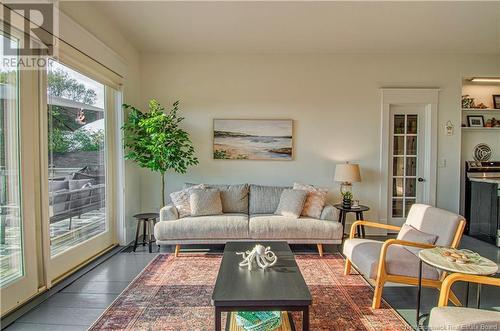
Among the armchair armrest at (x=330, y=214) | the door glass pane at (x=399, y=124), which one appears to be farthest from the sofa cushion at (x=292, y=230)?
the door glass pane at (x=399, y=124)

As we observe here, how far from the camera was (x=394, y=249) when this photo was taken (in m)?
2.70

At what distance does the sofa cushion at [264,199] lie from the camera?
4242 mm

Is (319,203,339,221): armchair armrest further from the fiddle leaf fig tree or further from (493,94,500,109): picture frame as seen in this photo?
(493,94,500,109): picture frame

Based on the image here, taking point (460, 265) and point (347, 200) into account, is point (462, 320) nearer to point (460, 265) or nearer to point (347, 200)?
point (460, 265)

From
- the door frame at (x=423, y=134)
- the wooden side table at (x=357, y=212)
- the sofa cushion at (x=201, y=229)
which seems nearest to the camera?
the sofa cushion at (x=201, y=229)

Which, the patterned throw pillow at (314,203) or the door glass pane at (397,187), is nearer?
the patterned throw pillow at (314,203)

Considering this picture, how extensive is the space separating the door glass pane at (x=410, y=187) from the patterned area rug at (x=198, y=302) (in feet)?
7.21

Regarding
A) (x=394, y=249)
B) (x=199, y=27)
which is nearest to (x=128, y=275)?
(x=394, y=249)

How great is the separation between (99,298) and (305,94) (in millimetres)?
3798

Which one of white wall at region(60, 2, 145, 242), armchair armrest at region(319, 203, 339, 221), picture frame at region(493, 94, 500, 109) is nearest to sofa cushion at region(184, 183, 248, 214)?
armchair armrest at region(319, 203, 339, 221)

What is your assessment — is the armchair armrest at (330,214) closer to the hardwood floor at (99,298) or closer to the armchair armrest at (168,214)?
the hardwood floor at (99,298)

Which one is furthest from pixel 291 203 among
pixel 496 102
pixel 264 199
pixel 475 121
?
pixel 496 102

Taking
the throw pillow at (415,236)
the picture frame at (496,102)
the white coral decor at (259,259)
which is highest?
the picture frame at (496,102)

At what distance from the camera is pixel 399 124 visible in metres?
4.85
